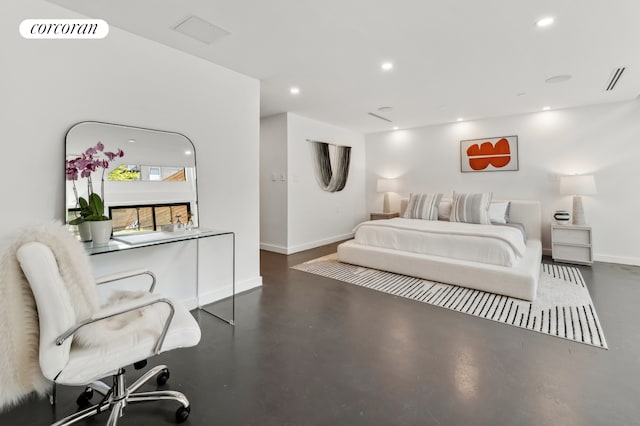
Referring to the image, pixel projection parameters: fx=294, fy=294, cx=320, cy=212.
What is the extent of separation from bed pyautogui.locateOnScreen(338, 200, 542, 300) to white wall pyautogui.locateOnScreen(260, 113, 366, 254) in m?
1.19

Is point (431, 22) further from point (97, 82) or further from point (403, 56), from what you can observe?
point (97, 82)

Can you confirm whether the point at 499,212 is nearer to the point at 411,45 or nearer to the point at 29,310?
the point at 411,45

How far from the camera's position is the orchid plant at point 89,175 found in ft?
6.89

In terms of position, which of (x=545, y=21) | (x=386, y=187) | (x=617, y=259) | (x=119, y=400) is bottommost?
(x=119, y=400)

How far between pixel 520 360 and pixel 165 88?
11.4ft

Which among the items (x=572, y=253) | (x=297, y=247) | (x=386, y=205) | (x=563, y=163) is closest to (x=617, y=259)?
(x=572, y=253)

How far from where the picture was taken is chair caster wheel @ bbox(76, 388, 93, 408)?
5.17 ft

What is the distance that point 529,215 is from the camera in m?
4.75

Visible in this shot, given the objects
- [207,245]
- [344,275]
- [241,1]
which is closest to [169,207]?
[207,245]

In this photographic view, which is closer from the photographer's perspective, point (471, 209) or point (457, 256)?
point (457, 256)

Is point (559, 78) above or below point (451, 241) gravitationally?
above

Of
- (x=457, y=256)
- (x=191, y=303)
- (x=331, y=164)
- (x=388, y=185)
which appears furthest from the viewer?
(x=388, y=185)

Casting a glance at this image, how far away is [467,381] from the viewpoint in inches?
69.6

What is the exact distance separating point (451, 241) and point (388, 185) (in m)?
2.82
